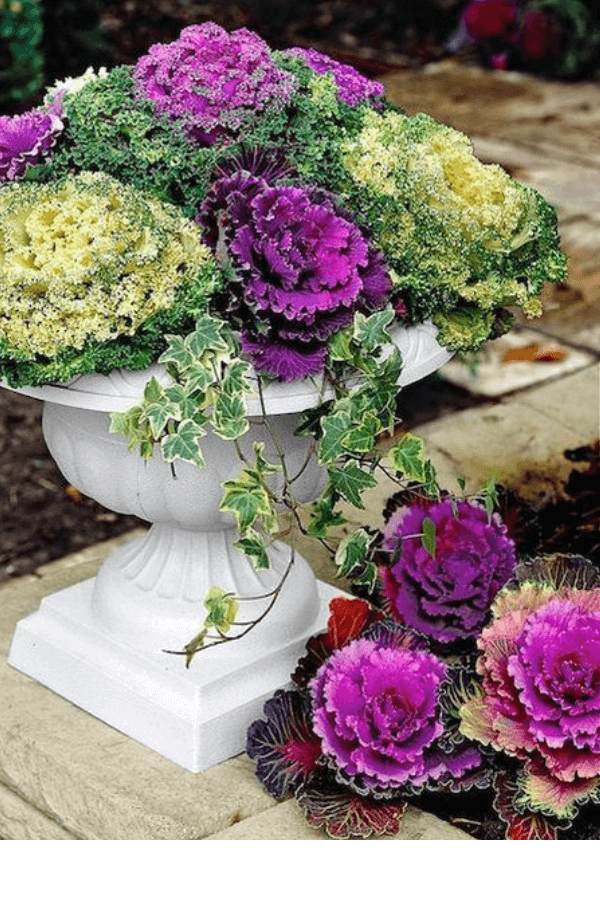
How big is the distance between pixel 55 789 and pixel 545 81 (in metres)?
5.06

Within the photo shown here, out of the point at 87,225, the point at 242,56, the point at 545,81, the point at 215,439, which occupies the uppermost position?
the point at 242,56

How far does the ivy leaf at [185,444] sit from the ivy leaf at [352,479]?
0.72ft

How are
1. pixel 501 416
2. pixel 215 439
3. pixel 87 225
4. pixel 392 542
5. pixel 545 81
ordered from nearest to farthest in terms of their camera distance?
pixel 87 225, pixel 215 439, pixel 392 542, pixel 501 416, pixel 545 81

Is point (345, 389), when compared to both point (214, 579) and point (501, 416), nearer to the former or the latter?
point (214, 579)

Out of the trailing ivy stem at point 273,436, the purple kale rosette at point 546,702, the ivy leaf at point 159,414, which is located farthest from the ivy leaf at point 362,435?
the purple kale rosette at point 546,702

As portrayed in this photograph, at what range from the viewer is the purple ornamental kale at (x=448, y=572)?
256 centimetres

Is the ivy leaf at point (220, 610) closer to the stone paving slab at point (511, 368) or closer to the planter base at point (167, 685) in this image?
the planter base at point (167, 685)

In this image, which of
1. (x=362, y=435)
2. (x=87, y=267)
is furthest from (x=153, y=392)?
(x=362, y=435)

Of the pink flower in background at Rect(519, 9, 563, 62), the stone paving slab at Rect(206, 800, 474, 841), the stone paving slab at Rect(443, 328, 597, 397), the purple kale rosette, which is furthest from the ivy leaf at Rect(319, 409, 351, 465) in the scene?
the pink flower in background at Rect(519, 9, 563, 62)

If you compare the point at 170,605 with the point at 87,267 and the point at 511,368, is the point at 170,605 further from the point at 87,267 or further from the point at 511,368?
the point at 511,368

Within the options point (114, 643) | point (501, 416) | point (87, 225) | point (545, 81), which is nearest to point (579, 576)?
point (114, 643)

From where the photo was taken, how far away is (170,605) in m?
2.46

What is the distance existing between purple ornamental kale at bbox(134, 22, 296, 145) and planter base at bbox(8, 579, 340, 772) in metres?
0.77

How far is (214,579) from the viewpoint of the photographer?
2.46 metres
